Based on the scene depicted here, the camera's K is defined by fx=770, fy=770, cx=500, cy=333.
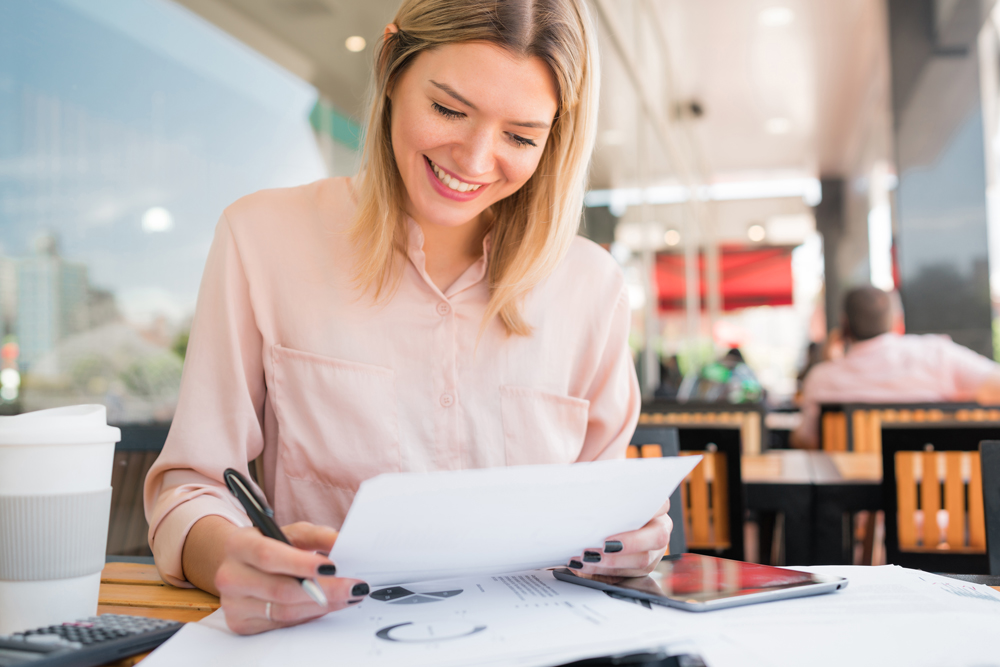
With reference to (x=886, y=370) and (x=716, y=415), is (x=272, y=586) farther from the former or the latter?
(x=886, y=370)

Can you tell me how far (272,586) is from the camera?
0.56 m

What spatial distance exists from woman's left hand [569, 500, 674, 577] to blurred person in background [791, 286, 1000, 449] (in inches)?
118

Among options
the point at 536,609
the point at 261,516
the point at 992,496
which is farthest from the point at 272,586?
the point at 992,496

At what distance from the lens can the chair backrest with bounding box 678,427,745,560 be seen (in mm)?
1787

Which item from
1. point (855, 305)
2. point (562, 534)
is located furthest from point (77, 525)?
A: point (855, 305)

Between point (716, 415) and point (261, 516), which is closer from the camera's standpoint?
point (261, 516)

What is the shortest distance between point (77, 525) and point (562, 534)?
0.38 m

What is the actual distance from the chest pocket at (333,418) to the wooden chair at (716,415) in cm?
199

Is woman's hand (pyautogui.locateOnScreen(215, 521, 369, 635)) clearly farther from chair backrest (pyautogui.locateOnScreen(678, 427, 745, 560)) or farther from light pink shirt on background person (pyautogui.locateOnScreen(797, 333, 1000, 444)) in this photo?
light pink shirt on background person (pyautogui.locateOnScreen(797, 333, 1000, 444))

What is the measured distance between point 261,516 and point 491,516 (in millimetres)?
199

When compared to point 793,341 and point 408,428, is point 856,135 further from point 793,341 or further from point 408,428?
point 408,428

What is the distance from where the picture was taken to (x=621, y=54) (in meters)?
4.53

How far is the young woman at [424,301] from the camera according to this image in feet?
2.99

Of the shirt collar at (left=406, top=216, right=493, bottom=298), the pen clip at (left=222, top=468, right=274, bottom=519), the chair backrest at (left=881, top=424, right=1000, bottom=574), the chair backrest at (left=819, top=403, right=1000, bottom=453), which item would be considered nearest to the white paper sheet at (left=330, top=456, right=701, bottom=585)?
the pen clip at (left=222, top=468, right=274, bottom=519)
